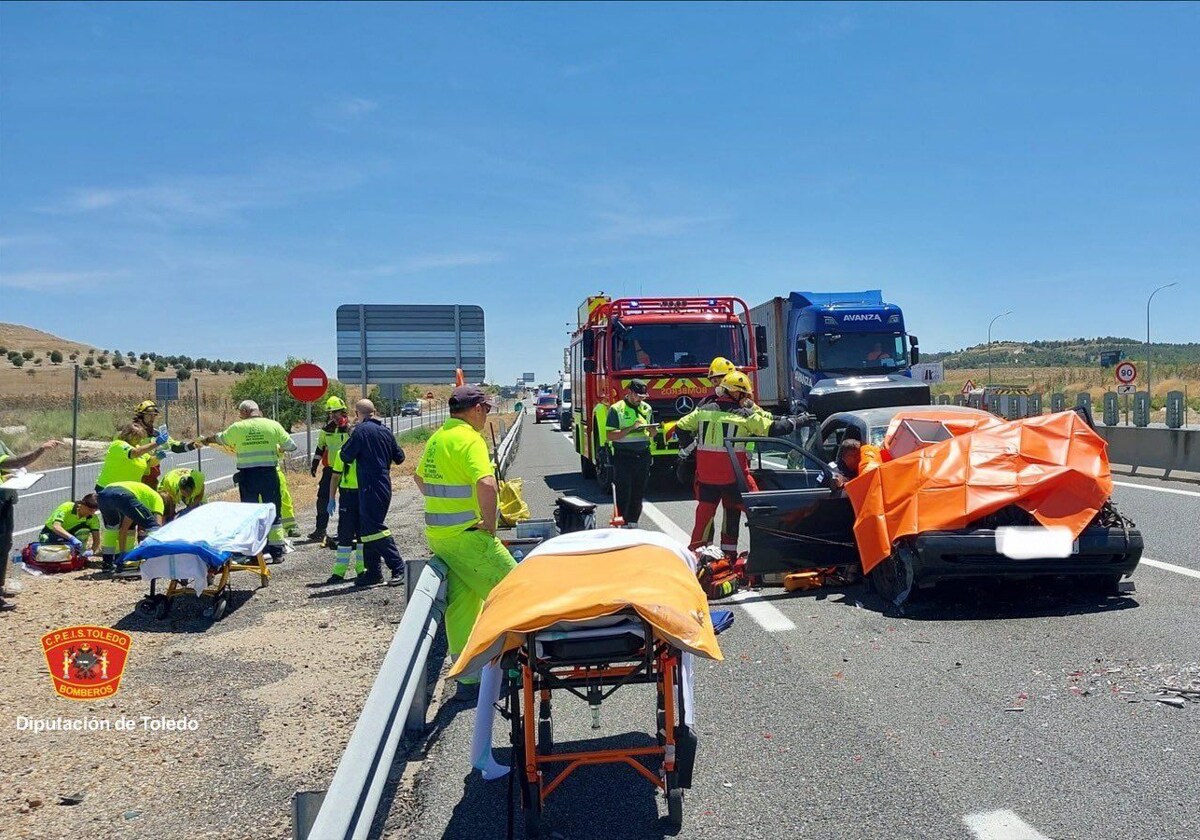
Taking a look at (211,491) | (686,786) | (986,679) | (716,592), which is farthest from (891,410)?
(211,491)

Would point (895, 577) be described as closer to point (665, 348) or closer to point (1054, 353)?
point (665, 348)

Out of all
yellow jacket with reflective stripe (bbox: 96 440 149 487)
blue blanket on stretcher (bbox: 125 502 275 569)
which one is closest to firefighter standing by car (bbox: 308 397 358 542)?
yellow jacket with reflective stripe (bbox: 96 440 149 487)

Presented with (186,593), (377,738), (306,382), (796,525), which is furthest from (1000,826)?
(306,382)

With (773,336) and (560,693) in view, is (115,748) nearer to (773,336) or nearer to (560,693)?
(560,693)

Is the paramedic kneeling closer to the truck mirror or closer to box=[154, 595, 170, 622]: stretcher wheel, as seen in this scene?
box=[154, 595, 170, 622]: stretcher wheel

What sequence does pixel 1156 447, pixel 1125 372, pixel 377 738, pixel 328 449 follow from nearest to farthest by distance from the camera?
pixel 377 738 < pixel 328 449 < pixel 1156 447 < pixel 1125 372

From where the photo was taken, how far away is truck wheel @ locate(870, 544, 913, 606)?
24.0 feet

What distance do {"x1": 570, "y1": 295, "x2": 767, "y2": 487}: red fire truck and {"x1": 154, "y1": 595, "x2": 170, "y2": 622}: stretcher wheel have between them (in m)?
8.04

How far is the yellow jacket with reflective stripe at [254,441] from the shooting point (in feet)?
34.7

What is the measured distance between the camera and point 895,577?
24.8 ft

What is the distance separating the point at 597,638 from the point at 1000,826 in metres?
1.72

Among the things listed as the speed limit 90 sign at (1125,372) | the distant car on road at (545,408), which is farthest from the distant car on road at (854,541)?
the distant car on road at (545,408)

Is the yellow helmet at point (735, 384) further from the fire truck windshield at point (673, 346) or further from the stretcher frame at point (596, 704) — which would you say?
the fire truck windshield at point (673, 346)

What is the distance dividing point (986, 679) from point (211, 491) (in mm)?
17647
